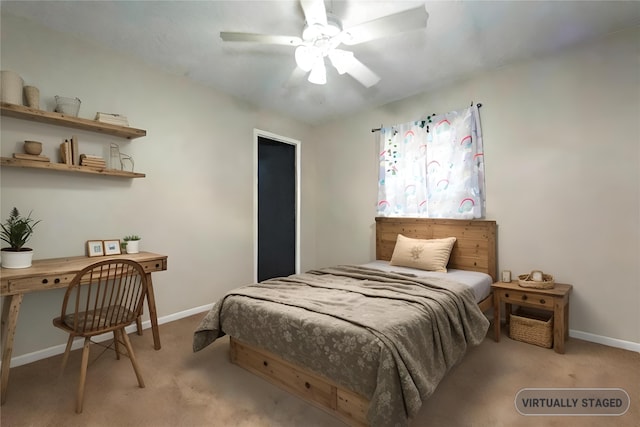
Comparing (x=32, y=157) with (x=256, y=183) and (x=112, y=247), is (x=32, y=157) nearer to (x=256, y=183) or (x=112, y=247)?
(x=112, y=247)

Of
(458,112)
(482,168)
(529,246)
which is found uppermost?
(458,112)

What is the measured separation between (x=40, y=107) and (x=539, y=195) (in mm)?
4312

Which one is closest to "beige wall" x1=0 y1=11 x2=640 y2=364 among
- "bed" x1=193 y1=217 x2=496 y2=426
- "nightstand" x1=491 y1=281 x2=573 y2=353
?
"nightstand" x1=491 y1=281 x2=573 y2=353

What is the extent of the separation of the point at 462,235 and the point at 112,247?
11.1 feet

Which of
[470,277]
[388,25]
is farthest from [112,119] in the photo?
[470,277]

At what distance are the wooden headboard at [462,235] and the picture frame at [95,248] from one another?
2996 mm

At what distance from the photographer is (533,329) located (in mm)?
2568

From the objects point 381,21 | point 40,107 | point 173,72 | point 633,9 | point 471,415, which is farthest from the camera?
point 173,72

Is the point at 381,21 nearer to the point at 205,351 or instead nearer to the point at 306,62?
the point at 306,62

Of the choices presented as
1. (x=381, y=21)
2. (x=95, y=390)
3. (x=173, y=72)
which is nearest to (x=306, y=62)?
(x=381, y=21)

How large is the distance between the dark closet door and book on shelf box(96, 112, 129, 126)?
2323 millimetres

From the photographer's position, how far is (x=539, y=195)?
9.31 ft

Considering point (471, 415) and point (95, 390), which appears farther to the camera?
point (95, 390)

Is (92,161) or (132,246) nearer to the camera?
(92,161)
